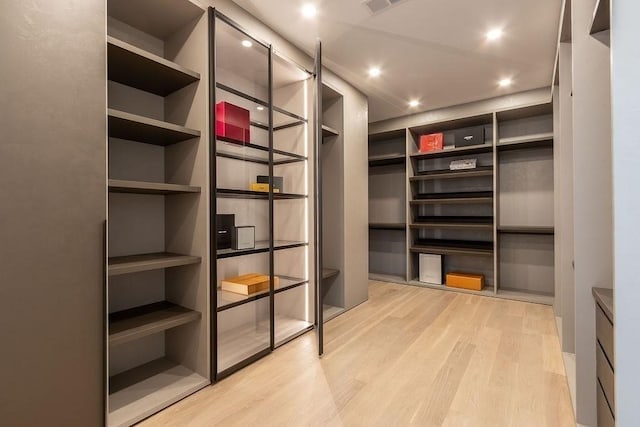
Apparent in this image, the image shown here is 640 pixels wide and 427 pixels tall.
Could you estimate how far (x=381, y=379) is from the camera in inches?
76.0

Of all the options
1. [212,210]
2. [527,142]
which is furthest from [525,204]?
[212,210]

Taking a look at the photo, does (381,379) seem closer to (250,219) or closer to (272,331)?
(272,331)

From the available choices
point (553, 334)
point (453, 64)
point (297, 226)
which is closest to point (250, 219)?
point (297, 226)

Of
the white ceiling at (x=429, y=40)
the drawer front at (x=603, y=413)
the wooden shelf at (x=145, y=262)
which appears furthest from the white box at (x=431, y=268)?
the wooden shelf at (x=145, y=262)

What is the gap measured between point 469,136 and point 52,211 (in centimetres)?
432

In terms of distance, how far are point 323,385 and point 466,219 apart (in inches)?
126

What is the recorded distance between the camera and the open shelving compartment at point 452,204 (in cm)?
398

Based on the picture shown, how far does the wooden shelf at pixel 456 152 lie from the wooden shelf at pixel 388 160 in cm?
23

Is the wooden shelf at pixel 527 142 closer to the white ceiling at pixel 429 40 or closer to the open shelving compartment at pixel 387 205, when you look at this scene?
the white ceiling at pixel 429 40

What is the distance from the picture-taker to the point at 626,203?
33.3 inches

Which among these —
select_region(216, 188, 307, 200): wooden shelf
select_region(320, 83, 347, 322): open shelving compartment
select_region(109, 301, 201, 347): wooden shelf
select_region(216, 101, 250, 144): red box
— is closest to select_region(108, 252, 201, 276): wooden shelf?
select_region(109, 301, 201, 347): wooden shelf

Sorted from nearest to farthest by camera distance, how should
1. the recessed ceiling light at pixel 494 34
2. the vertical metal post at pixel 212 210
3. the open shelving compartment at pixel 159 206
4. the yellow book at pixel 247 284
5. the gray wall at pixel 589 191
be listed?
1. the gray wall at pixel 589 191
2. the open shelving compartment at pixel 159 206
3. the vertical metal post at pixel 212 210
4. the yellow book at pixel 247 284
5. the recessed ceiling light at pixel 494 34

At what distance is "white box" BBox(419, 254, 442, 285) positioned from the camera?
4.26 m

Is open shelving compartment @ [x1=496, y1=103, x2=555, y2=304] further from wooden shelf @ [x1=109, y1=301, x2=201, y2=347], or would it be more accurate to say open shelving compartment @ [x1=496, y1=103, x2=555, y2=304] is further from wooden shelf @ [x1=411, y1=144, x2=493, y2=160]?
wooden shelf @ [x1=109, y1=301, x2=201, y2=347]
